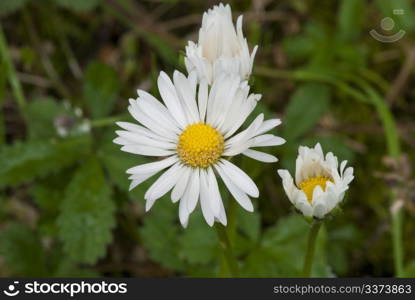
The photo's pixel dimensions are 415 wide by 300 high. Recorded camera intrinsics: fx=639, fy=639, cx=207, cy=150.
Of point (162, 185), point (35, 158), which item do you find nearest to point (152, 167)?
point (162, 185)

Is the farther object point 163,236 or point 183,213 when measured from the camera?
point 163,236

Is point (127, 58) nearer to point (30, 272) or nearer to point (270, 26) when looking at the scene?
point (270, 26)

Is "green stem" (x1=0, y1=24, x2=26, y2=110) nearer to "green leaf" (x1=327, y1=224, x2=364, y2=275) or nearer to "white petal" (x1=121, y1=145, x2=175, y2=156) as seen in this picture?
"white petal" (x1=121, y1=145, x2=175, y2=156)

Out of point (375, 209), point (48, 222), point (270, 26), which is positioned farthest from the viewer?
point (270, 26)

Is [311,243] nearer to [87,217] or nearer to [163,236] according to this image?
[163,236]

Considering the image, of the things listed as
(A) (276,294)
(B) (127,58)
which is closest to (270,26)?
(B) (127,58)

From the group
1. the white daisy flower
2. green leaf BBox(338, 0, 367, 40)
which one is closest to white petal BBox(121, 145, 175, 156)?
the white daisy flower
